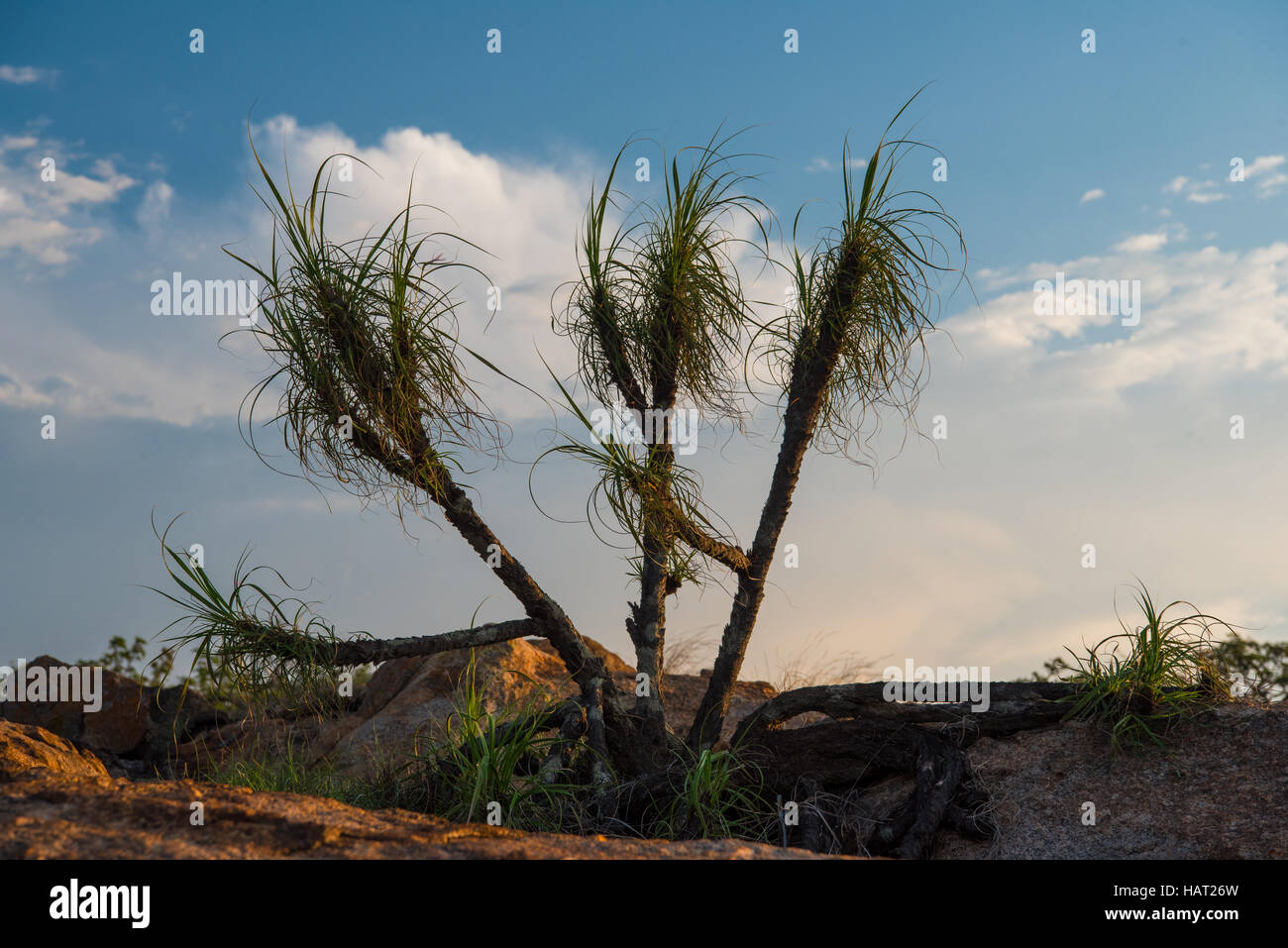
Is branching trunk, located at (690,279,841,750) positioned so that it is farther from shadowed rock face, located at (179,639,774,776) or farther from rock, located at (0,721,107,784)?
rock, located at (0,721,107,784)

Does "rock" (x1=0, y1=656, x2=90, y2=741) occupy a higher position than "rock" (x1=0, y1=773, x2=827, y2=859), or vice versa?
"rock" (x1=0, y1=773, x2=827, y2=859)

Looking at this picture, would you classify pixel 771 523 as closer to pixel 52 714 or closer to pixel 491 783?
pixel 491 783

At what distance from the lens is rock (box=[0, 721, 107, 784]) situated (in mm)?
3693

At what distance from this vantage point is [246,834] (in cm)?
270

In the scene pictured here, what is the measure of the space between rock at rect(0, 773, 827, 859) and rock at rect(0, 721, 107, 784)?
2.07ft

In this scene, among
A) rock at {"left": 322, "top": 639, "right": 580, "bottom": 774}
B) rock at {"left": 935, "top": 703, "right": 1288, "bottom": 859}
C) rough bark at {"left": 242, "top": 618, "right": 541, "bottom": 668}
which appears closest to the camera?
rock at {"left": 935, "top": 703, "right": 1288, "bottom": 859}

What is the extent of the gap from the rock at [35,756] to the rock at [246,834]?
630mm

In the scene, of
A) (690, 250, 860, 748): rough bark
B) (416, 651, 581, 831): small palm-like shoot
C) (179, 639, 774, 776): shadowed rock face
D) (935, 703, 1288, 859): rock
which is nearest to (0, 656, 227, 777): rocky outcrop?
(179, 639, 774, 776): shadowed rock face

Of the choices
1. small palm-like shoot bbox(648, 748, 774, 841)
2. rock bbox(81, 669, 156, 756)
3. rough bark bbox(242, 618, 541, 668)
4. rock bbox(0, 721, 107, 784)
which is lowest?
rock bbox(81, 669, 156, 756)

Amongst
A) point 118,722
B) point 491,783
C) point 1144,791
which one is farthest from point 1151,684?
point 118,722

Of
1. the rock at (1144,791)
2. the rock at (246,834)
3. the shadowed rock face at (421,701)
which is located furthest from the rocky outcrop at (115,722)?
the rock at (1144,791)

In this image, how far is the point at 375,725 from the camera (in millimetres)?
8062
